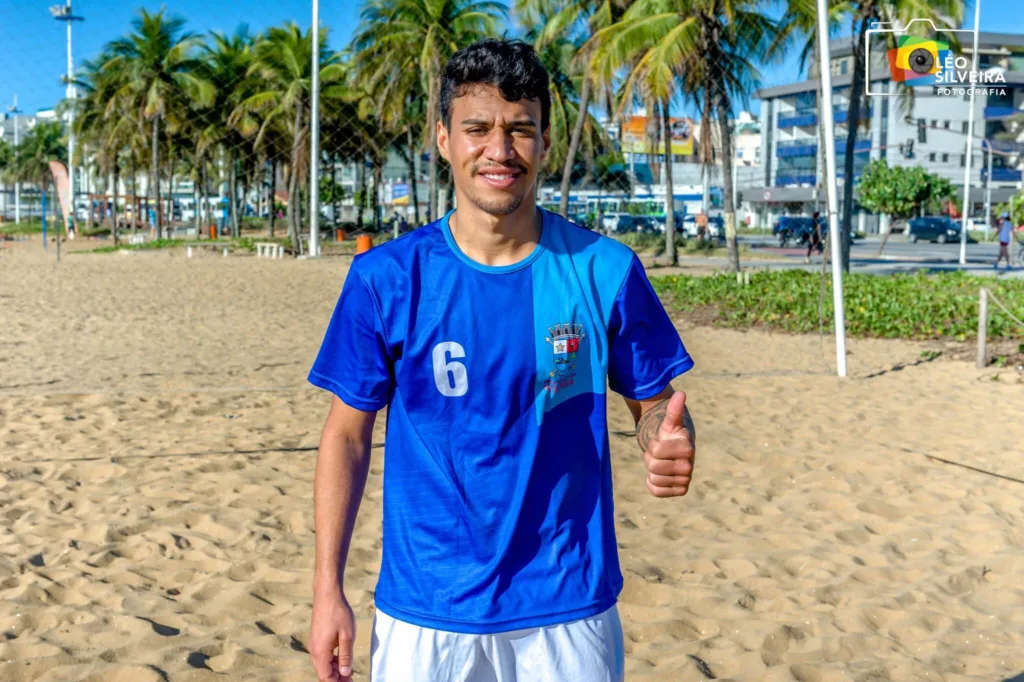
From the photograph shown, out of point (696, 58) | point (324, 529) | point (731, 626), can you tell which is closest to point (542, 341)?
point (324, 529)

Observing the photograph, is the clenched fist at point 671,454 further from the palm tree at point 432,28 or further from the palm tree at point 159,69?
the palm tree at point 159,69

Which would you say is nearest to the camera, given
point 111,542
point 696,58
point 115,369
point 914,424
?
point 111,542

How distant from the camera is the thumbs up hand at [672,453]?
1597 mm

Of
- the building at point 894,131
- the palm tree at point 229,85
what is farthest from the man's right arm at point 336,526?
the building at point 894,131

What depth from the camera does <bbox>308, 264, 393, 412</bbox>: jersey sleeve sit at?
1680 mm

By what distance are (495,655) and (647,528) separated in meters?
3.15

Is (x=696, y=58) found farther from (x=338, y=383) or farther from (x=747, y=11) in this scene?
(x=338, y=383)

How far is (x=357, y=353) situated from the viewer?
1689mm

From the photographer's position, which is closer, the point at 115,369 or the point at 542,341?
the point at 542,341

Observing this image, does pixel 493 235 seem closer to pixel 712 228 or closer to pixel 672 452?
pixel 672 452

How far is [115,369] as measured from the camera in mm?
8766

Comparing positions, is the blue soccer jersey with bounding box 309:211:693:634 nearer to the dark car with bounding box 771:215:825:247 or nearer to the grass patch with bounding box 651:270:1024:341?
the grass patch with bounding box 651:270:1024:341

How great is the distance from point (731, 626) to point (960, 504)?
212 centimetres

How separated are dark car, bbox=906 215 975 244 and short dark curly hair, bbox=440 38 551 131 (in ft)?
155
